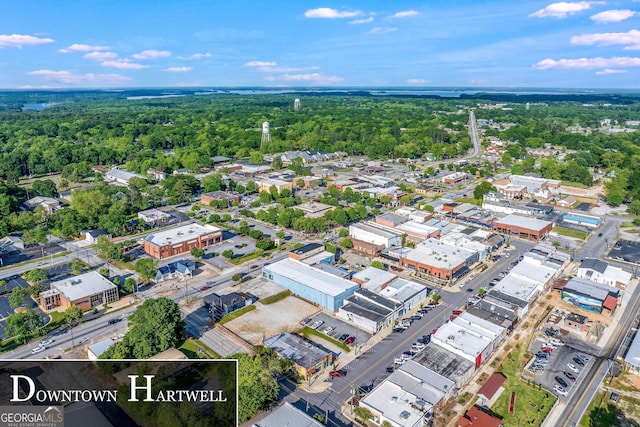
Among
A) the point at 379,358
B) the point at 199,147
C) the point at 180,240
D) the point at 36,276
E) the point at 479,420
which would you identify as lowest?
the point at 379,358

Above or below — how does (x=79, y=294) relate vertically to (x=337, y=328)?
above

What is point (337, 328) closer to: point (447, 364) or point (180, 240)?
point (447, 364)

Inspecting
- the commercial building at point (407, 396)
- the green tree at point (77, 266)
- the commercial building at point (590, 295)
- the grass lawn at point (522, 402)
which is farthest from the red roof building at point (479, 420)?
the green tree at point (77, 266)

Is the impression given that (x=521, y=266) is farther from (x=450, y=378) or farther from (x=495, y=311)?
(x=450, y=378)

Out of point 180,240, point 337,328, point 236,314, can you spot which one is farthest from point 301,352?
point 180,240

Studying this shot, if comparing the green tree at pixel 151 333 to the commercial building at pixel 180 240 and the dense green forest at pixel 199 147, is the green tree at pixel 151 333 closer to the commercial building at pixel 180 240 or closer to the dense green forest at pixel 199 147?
the commercial building at pixel 180 240

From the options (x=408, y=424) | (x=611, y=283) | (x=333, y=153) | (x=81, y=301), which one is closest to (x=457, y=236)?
(x=611, y=283)
